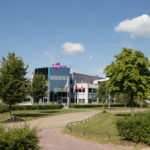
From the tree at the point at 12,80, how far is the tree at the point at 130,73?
11.9 metres

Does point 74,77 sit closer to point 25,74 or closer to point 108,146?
point 25,74

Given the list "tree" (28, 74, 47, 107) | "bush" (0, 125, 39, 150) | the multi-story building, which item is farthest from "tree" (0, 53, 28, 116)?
the multi-story building

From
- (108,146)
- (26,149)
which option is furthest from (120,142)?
(26,149)

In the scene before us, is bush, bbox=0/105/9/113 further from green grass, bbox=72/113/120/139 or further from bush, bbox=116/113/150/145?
bush, bbox=116/113/150/145

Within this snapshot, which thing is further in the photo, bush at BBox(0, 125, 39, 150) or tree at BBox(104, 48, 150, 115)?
tree at BBox(104, 48, 150, 115)

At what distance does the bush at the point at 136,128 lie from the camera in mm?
11352

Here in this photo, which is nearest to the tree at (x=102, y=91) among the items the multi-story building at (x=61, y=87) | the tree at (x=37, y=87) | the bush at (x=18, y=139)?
the tree at (x=37, y=87)

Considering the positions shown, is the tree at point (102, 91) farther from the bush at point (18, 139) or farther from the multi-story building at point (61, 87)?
the bush at point (18, 139)

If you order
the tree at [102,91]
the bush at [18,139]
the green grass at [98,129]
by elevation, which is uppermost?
the tree at [102,91]

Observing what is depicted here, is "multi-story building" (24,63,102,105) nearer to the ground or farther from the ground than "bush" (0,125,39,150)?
farther from the ground

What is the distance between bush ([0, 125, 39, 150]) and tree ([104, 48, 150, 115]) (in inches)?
746

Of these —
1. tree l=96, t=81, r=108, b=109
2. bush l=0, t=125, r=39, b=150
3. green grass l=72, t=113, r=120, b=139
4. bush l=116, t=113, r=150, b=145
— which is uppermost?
tree l=96, t=81, r=108, b=109

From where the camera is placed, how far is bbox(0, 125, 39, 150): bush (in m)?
6.18

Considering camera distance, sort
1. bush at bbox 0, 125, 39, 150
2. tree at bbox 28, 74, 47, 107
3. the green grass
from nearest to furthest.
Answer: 1. bush at bbox 0, 125, 39, 150
2. the green grass
3. tree at bbox 28, 74, 47, 107
